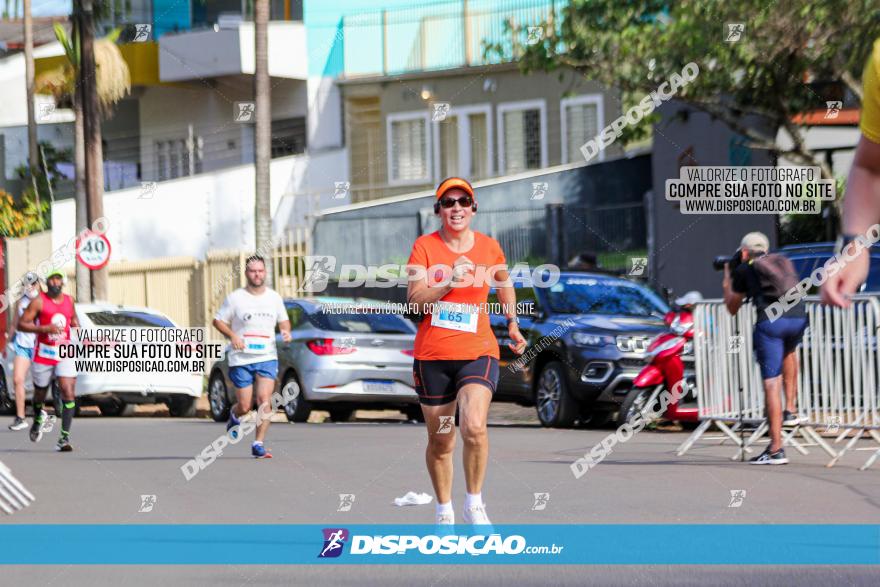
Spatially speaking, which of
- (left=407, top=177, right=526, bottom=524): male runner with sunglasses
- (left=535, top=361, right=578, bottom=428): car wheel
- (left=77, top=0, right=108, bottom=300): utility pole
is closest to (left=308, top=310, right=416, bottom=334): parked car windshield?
(left=535, top=361, right=578, bottom=428): car wheel

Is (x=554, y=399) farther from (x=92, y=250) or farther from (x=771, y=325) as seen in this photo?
(x=92, y=250)

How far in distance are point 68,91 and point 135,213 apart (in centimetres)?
295

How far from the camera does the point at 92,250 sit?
28438 millimetres

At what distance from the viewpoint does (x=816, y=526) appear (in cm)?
932

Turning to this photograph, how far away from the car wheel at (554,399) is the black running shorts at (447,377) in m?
9.34

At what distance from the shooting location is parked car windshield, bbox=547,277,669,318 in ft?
62.0

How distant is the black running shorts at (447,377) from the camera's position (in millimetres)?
8727

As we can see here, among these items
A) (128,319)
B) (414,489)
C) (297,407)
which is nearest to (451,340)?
(414,489)

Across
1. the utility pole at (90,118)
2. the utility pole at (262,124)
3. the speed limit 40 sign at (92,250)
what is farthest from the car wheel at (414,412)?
the utility pole at (90,118)

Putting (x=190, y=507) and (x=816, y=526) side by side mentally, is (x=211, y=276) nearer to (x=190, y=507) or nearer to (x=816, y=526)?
(x=190, y=507)

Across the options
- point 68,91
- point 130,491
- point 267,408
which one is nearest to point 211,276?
point 68,91

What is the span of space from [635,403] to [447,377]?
27.0ft

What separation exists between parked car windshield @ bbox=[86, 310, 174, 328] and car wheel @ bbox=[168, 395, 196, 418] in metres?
1.06

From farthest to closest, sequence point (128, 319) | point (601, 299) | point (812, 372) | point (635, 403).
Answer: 1. point (128, 319)
2. point (601, 299)
3. point (635, 403)
4. point (812, 372)
